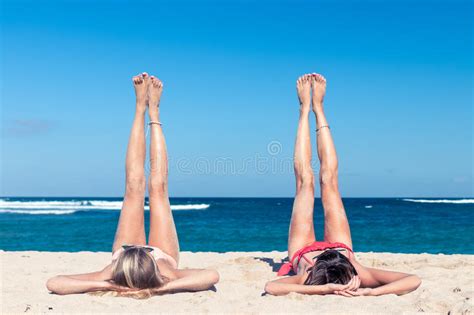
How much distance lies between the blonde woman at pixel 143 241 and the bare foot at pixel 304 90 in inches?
69.4

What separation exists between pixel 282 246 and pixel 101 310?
11.7 m

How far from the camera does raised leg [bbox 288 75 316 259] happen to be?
5453 mm

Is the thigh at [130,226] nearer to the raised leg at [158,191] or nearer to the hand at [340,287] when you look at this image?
the raised leg at [158,191]

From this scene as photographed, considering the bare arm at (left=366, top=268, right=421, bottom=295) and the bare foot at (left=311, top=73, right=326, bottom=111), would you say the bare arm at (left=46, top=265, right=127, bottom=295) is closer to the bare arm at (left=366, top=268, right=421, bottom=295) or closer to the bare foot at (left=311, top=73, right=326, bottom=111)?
the bare arm at (left=366, top=268, right=421, bottom=295)

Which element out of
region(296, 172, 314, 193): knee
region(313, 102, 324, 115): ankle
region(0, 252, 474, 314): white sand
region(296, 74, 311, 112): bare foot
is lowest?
region(0, 252, 474, 314): white sand

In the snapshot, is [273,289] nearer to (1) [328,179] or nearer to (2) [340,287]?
(2) [340,287]

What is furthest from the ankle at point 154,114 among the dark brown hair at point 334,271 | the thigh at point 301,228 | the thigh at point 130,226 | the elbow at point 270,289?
the dark brown hair at point 334,271

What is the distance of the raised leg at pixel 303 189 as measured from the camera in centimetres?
545

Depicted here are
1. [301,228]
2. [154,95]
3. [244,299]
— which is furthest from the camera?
[154,95]

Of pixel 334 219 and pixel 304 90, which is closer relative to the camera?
pixel 334 219

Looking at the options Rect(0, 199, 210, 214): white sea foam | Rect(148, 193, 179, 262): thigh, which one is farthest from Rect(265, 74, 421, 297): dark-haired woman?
Rect(0, 199, 210, 214): white sea foam

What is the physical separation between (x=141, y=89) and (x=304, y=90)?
80.5 inches

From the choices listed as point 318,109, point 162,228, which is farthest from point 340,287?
point 318,109

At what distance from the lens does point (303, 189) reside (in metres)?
Result: 5.69
